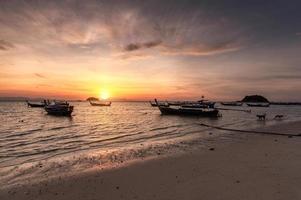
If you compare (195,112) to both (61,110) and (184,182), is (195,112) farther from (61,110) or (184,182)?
(184,182)

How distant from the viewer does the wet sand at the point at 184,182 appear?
24.2 feet

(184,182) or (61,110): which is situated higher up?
(184,182)

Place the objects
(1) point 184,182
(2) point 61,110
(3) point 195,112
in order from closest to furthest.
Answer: (1) point 184,182, (3) point 195,112, (2) point 61,110

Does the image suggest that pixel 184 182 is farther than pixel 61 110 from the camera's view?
No

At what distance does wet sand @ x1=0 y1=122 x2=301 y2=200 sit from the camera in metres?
7.38

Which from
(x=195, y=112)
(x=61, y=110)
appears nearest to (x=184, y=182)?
(x=195, y=112)

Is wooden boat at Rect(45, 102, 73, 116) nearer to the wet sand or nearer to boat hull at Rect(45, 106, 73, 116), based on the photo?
boat hull at Rect(45, 106, 73, 116)

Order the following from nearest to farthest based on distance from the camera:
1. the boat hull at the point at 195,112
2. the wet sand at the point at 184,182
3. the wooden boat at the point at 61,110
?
1. the wet sand at the point at 184,182
2. the boat hull at the point at 195,112
3. the wooden boat at the point at 61,110

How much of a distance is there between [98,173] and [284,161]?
789cm

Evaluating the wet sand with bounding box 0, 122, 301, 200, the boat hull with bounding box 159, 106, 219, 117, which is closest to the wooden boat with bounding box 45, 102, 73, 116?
the boat hull with bounding box 159, 106, 219, 117

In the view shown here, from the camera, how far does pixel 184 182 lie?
27.8ft

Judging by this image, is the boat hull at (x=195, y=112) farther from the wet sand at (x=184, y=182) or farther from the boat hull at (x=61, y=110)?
the wet sand at (x=184, y=182)

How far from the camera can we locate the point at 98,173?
1019 cm

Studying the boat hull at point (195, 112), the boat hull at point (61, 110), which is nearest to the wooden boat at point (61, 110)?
the boat hull at point (61, 110)
